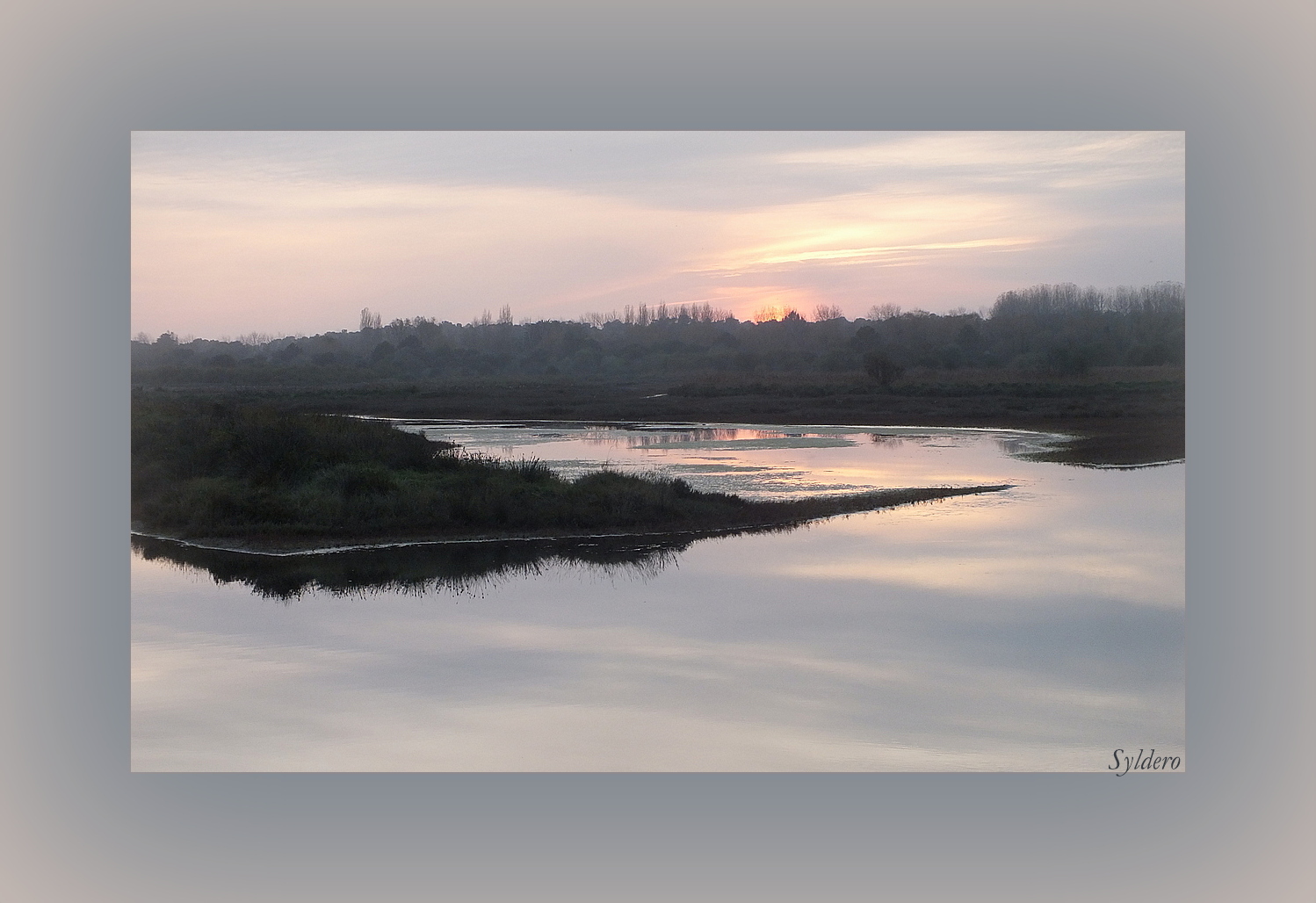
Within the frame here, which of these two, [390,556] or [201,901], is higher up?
[390,556]

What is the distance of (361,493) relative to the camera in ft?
30.5

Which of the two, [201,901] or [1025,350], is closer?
[201,901]

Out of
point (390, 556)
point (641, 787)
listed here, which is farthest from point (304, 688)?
point (641, 787)

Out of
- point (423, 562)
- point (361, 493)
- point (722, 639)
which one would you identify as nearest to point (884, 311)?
point (722, 639)

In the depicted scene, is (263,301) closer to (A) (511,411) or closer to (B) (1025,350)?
(A) (511,411)

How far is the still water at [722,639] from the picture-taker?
801cm

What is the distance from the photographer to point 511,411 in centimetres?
918

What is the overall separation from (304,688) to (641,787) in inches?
101
